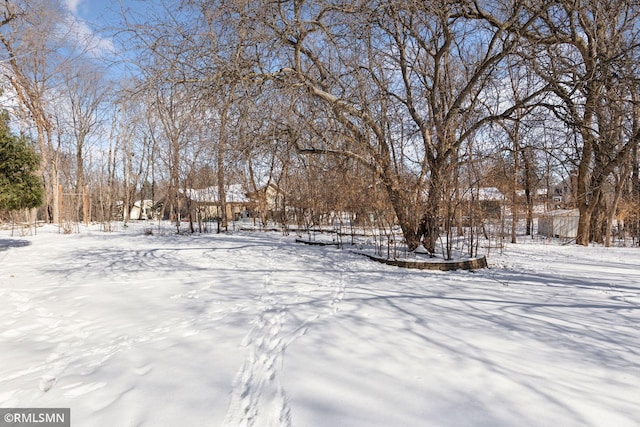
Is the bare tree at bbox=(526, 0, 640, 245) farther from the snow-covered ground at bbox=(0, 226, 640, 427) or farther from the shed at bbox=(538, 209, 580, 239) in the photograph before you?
the shed at bbox=(538, 209, 580, 239)

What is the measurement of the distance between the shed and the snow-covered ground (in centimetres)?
1530

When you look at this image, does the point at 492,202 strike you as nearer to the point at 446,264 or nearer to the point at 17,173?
the point at 446,264

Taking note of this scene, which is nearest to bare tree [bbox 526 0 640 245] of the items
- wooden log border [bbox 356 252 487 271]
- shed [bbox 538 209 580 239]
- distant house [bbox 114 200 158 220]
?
wooden log border [bbox 356 252 487 271]

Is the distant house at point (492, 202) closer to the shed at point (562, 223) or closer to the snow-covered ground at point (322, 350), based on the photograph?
the shed at point (562, 223)

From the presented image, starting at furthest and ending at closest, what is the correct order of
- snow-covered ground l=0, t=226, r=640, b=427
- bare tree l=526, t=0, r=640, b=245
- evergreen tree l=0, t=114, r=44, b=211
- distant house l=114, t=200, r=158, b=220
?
distant house l=114, t=200, r=158, b=220 < evergreen tree l=0, t=114, r=44, b=211 < bare tree l=526, t=0, r=640, b=245 < snow-covered ground l=0, t=226, r=640, b=427

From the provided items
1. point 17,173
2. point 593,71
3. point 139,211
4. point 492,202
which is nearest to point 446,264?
point 593,71

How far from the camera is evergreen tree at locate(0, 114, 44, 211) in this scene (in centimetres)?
852

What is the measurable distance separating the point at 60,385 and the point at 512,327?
13.2 feet

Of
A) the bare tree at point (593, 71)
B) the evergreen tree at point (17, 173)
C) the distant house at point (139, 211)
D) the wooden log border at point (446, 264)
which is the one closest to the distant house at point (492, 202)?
the bare tree at point (593, 71)

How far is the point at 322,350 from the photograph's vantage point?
3.07m

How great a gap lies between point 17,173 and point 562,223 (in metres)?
24.4

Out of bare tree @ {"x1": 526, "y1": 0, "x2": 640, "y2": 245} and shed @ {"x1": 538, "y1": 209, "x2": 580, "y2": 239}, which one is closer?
bare tree @ {"x1": 526, "y1": 0, "x2": 640, "y2": 245}

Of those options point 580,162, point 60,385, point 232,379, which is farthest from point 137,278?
point 580,162

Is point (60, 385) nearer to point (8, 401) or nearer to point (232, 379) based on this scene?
point (8, 401)
